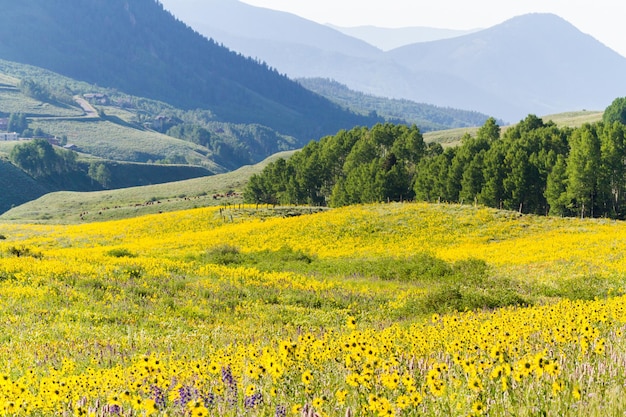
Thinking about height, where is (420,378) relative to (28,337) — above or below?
above

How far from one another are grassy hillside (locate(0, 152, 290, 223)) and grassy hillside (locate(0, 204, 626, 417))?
204 feet

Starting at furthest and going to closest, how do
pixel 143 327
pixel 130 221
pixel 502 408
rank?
pixel 130 221
pixel 143 327
pixel 502 408

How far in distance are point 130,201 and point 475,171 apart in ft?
349

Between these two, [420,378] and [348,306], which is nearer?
[420,378]

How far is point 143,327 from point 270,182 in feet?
289

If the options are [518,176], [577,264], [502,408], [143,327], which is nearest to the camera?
[502,408]

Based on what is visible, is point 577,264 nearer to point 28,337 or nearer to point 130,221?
point 28,337

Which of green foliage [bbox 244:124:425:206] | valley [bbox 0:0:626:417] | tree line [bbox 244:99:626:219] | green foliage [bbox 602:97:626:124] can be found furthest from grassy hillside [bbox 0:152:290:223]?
green foliage [bbox 602:97:626:124]

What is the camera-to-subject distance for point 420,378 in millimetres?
6848

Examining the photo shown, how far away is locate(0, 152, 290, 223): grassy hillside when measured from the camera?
4687 inches

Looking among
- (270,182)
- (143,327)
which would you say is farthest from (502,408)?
(270,182)

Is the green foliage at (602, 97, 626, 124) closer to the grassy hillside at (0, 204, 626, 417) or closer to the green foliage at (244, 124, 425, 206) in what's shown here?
the green foliage at (244, 124, 425, 206)

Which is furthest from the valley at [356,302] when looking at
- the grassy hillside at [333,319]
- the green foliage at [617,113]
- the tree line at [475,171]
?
the green foliage at [617,113]

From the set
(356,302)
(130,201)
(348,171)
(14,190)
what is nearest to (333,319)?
(356,302)
